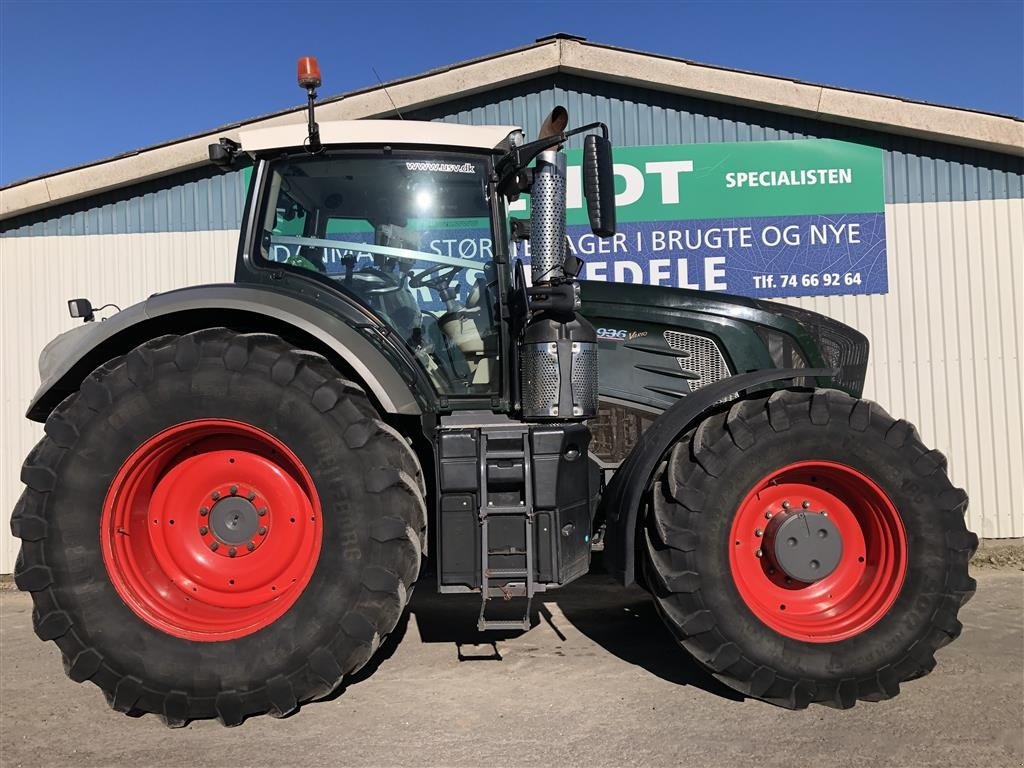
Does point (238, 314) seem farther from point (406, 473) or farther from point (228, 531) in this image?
point (406, 473)

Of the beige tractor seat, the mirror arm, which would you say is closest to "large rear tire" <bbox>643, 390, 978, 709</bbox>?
the beige tractor seat

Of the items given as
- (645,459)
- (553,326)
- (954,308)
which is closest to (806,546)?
(645,459)

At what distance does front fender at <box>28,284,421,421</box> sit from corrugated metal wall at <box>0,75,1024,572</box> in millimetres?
3455

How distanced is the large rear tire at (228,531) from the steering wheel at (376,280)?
1.71 ft

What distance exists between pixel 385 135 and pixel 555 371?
4.28ft

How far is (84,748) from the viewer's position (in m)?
2.90

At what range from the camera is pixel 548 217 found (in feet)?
10.7

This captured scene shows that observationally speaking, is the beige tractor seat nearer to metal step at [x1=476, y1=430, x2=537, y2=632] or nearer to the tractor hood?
metal step at [x1=476, y1=430, x2=537, y2=632]

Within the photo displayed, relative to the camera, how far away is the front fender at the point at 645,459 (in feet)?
10.6

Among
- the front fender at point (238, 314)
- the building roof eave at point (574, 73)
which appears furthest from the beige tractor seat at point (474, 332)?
the building roof eave at point (574, 73)

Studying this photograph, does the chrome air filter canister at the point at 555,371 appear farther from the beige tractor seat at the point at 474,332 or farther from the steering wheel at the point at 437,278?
the steering wheel at the point at 437,278

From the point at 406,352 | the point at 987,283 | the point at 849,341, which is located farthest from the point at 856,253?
the point at 406,352

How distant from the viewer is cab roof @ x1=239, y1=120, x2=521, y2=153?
3.43 m

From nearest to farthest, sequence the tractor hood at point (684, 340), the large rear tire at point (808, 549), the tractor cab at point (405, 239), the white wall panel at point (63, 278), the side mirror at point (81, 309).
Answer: the large rear tire at point (808, 549), the tractor cab at point (405, 239), the side mirror at point (81, 309), the tractor hood at point (684, 340), the white wall panel at point (63, 278)
